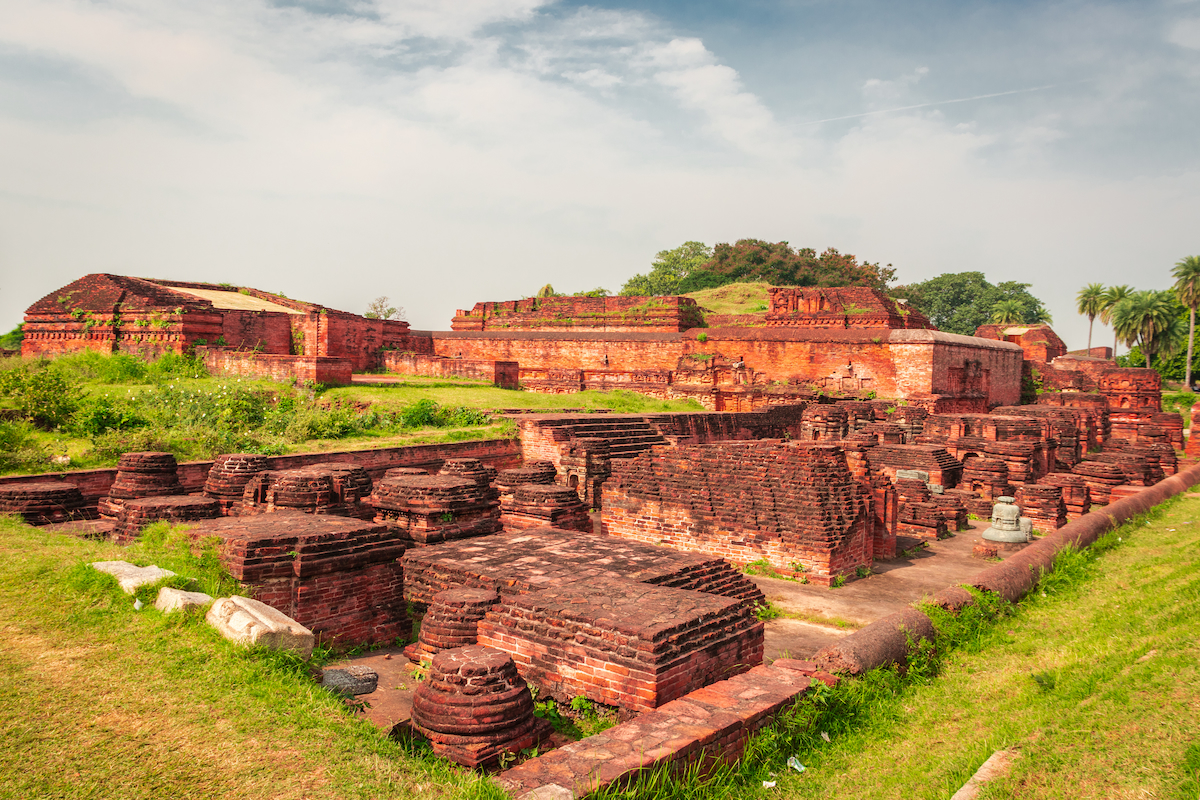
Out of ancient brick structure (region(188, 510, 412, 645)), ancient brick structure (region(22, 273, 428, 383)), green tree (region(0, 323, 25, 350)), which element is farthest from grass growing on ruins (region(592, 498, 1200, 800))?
green tree (region(0, 323, 25, 350))

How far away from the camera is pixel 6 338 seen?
19.3 m

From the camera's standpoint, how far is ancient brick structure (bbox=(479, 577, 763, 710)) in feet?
13.4

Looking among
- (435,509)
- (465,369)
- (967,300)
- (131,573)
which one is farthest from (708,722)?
(967,300)

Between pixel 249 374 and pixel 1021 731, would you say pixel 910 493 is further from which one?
pixel 249 374

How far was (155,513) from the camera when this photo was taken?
702 cm

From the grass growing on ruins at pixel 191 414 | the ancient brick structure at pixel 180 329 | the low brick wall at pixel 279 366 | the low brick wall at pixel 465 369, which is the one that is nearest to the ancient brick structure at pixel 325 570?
the grass growing on ruins at pixel 191 414

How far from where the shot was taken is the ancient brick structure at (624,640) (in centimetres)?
409

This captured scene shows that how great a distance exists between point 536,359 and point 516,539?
60.4ft

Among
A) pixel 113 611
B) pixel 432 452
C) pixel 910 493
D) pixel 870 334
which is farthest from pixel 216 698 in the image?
pixel 870 334

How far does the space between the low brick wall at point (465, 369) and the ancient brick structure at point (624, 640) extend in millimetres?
13369

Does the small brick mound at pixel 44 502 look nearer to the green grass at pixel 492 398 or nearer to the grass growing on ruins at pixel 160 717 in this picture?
the grass growing on ruins at pixel 160 717

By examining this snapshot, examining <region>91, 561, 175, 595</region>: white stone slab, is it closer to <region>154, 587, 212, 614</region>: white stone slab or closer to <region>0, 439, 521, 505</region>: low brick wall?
<region>154, 587, 212, 614</region>: white stone slab

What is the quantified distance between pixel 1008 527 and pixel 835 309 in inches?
571

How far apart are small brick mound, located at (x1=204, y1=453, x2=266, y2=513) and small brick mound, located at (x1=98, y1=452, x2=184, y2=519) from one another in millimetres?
443
